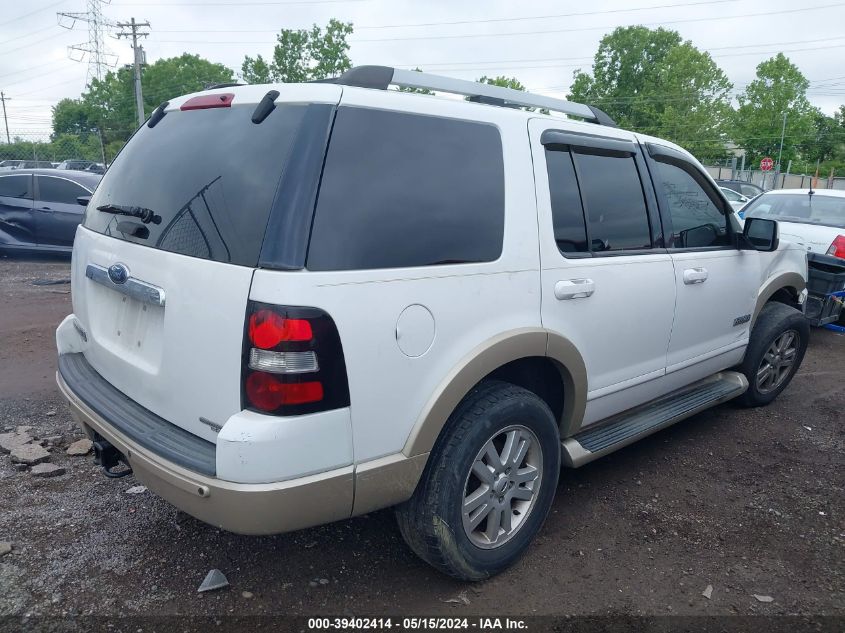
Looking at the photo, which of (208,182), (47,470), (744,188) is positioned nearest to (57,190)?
(47,470)

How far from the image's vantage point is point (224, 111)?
249 centimetres

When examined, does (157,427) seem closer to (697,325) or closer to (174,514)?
(174,514)

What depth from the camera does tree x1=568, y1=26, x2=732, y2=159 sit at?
4409 cm

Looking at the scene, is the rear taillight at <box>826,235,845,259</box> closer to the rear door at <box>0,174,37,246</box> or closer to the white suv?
the white suv

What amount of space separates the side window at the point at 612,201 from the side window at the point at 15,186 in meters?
10.3

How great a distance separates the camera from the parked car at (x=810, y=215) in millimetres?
7133

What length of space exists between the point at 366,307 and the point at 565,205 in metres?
1.28

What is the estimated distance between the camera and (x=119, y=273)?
2516mm

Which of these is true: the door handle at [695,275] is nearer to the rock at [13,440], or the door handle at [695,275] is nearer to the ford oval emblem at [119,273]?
the ford oval emblem at [119,273]

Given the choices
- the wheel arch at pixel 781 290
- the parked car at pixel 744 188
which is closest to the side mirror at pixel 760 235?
the wheel arch at pixel 781 290

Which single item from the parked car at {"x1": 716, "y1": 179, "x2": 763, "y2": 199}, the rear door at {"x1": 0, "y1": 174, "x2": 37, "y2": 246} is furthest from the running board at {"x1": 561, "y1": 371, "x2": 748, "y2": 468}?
the parked car at {"x1": 716, "y1": 179, "x2": 763, "y2": 199}

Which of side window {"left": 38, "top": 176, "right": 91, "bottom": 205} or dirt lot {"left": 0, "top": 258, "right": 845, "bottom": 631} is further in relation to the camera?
side window {"left": 38, "top": 176, "right": 91, "bottom": 205}

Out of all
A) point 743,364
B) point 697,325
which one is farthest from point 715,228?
point 743,364

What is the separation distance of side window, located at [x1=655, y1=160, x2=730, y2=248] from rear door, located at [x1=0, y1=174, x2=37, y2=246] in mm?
10291
